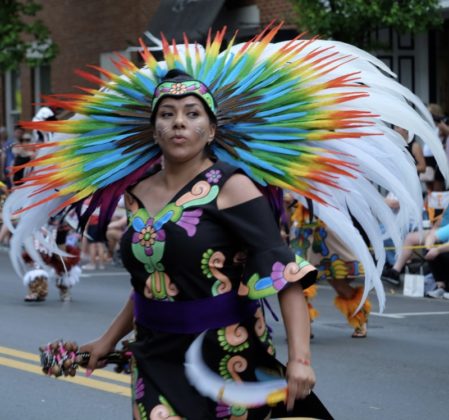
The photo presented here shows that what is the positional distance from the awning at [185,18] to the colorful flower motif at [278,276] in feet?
62.6

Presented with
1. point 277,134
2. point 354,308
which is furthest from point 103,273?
point 277,134

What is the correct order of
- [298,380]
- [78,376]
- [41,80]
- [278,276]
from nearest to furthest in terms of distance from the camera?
[298,380], [278,276], [78,376], [41,80]

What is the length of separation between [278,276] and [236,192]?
Answer: 0.32 meters

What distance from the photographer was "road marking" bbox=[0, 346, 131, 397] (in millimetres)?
8078

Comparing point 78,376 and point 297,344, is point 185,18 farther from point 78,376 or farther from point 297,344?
point 297,344

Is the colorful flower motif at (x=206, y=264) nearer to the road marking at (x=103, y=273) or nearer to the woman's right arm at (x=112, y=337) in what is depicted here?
the woman's right arm at (x=112, y=337)

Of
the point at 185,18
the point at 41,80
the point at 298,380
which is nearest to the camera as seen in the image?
the point at 298,380

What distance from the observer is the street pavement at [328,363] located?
296 inches

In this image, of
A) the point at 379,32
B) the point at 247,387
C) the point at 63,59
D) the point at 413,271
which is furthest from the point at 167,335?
the point at 63,59

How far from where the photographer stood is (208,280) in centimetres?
409


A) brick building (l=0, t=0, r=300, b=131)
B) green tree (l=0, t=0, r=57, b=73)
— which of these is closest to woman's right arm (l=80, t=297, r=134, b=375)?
brick building (l=0, t=0, r=300, b=131)

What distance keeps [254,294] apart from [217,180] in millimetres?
417

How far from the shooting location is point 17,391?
8.08m

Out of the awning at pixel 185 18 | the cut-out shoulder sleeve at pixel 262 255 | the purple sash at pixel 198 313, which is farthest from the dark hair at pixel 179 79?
the awning at pixel 185 18
